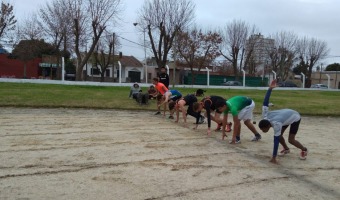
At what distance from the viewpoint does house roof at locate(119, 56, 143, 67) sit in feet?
214

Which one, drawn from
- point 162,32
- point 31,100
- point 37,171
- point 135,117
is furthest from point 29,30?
point 37,171

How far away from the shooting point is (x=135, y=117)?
14219 mm

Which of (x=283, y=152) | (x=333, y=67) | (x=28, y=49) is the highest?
(x=333, y=67)

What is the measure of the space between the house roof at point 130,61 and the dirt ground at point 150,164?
177 ft

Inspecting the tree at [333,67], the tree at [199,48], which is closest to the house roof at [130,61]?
the tree at [199,48]

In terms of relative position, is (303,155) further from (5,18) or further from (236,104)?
(5,18)

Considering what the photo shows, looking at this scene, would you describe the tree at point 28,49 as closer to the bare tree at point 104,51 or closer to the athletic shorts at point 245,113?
the bare tree at point 104,51

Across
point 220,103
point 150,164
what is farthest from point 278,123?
point 150,164

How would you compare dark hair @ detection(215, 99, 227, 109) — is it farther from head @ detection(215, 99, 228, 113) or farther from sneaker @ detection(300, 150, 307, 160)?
sneaker @ detection(300, 150, 307, 160)

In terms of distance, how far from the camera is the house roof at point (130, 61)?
2571 inches

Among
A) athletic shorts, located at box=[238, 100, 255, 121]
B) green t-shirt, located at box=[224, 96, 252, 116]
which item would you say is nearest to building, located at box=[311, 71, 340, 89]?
athletic shorts, located at box=[238, 100, 255, 121]

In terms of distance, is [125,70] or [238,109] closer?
[238,109]

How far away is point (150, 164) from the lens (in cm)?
721

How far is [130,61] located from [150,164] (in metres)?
61.6
